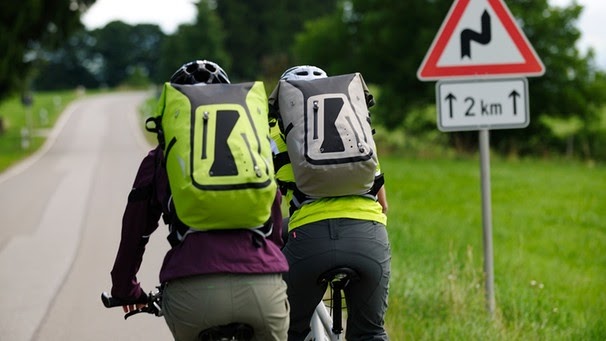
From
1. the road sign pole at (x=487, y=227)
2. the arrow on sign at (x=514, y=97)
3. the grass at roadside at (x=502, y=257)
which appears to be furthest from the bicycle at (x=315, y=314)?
the arrow on sign at (x=514, y=97)

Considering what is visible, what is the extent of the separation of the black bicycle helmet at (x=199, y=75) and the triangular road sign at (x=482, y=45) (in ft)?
9.11

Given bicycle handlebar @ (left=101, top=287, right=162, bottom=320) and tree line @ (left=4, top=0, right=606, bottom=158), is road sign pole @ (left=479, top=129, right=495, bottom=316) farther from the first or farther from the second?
tree line @ (left=4, top=0, right=606, bottom=158)

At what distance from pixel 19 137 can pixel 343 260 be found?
33.3 metres

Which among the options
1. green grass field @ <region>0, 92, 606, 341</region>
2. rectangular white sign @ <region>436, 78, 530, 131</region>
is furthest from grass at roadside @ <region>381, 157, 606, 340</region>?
rectangular white sign @ <region>436, 78, 530, 131</region>

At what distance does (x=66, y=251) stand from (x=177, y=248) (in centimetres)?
730

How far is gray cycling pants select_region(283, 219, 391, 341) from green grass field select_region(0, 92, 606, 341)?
5.84ft

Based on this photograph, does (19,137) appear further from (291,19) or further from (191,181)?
(291,19)

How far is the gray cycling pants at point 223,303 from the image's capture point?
288 cm

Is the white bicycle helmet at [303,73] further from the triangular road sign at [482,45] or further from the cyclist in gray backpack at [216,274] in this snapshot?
the triangular road sign at [482,45]

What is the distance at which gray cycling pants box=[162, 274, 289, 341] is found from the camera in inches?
113

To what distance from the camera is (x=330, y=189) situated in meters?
3.51

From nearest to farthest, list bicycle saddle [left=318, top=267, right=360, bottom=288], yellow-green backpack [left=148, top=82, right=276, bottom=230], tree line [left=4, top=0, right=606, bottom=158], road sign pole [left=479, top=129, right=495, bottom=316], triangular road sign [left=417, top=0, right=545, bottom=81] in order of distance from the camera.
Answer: yellow-green backpack [left=148, top=82, right=276, bottom=230]
bicycle saddle [left=318, top=267, right=360, bottom=288]
triangular road sign [left=417, top=0, right=545, bottom=81]
road sign pole [left=479, top=129, right=495, bottom=316]
tree line [left=4, top=0, right=606, bottom=158]

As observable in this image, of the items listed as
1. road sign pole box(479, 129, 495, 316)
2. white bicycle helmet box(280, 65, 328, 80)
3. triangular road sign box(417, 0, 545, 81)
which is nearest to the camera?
white bicycle helmet box(280, 65, 328, 80)

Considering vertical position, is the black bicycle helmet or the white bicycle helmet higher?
the black bicycle helmet
